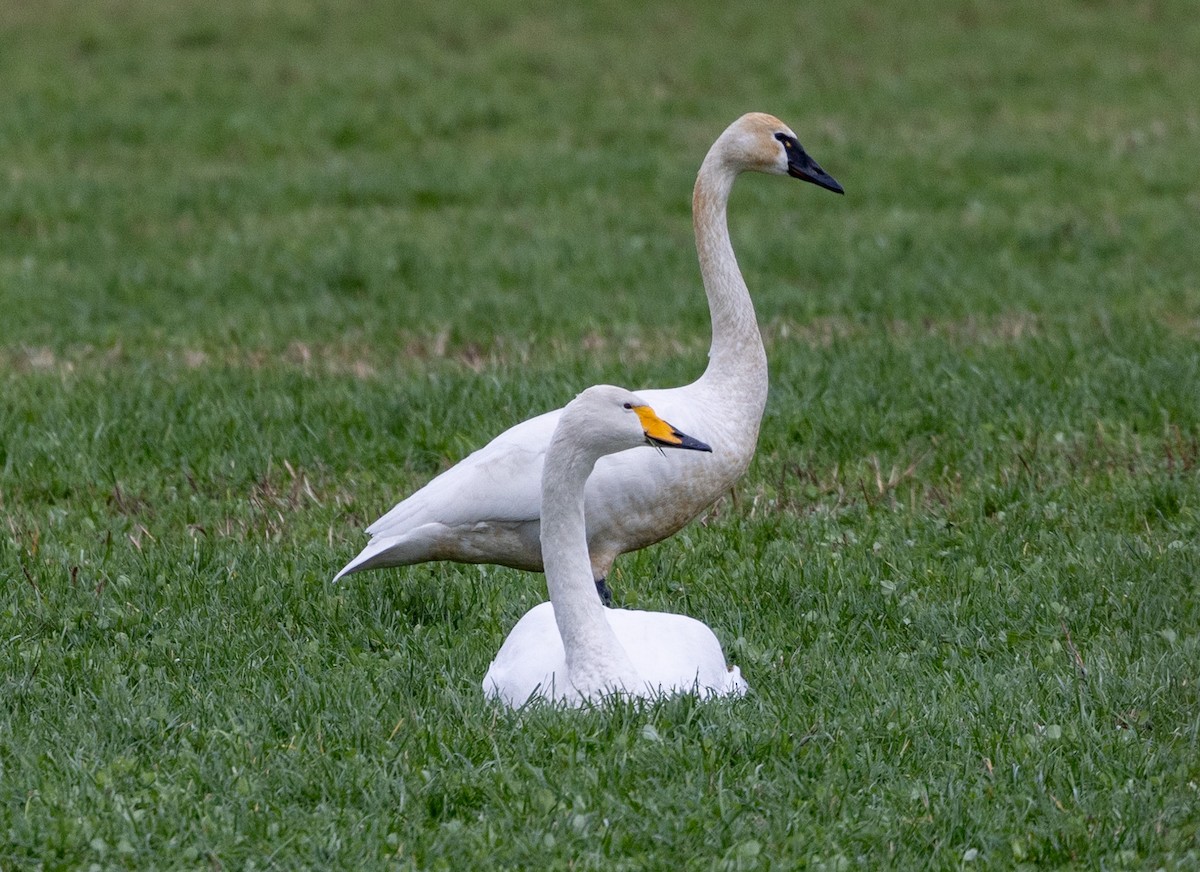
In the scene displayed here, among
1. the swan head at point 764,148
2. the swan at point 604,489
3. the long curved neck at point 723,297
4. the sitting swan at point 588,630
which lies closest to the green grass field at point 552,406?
the sitting swan at point 588,630

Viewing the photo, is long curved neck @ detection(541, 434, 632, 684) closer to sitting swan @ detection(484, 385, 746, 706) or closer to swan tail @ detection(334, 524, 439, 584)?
sitting swan @ detection(484, 385, 746, 706)

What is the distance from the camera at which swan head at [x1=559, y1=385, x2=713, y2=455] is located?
4.60 meters

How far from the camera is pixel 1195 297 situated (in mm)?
10086

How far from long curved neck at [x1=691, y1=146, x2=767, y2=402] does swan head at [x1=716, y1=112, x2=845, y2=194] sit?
0.05 m

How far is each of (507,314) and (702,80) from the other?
8.91 m

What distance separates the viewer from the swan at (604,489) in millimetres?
5289

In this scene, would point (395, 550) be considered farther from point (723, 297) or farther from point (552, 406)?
point (552, 406)

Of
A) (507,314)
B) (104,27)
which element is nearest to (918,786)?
(507,314)

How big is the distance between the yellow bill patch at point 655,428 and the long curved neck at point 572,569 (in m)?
0.20

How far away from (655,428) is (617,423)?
0.34ft

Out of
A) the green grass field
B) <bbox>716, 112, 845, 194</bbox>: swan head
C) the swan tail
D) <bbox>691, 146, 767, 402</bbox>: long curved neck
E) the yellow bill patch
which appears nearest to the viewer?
the green grass field

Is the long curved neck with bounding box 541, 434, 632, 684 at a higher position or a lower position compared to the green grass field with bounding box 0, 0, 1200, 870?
higher

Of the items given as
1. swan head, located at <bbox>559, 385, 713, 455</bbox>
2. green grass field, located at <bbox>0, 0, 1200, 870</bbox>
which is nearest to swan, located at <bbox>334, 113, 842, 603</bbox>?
green grass field, located at <bbox>0, 0, 1200, 870</bbox>

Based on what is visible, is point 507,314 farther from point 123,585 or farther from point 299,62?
point 299,62
